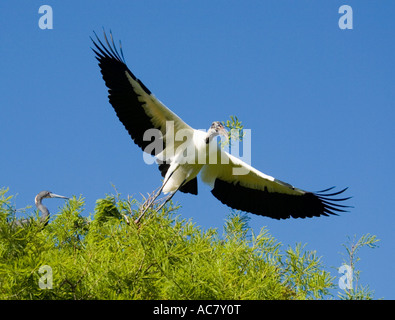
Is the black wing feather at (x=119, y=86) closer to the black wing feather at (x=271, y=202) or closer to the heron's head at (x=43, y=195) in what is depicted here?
the black wing feather at (x=271, y=202)

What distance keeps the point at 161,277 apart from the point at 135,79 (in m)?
3.67

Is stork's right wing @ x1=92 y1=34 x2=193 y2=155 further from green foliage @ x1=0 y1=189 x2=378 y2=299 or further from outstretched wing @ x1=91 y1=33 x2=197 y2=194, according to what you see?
green foliage @ x1=0 y1=189 x2=378 y2=299

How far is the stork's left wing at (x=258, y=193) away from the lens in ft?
28.4

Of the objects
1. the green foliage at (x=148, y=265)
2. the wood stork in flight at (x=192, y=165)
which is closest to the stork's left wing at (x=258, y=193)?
the wood stork in flight at (x=192, y=165)

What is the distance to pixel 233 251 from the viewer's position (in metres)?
5.18

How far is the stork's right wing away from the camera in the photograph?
7.93 m

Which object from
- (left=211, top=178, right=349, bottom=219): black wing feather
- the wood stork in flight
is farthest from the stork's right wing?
(left=211, top=178, right=349, bottom=219): black wing feather

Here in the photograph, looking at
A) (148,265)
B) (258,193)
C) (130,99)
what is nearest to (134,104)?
(130,99)

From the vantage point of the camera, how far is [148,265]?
472cm

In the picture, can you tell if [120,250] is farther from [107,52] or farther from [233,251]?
[107,52]

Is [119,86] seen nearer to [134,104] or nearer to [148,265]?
[134,104]
